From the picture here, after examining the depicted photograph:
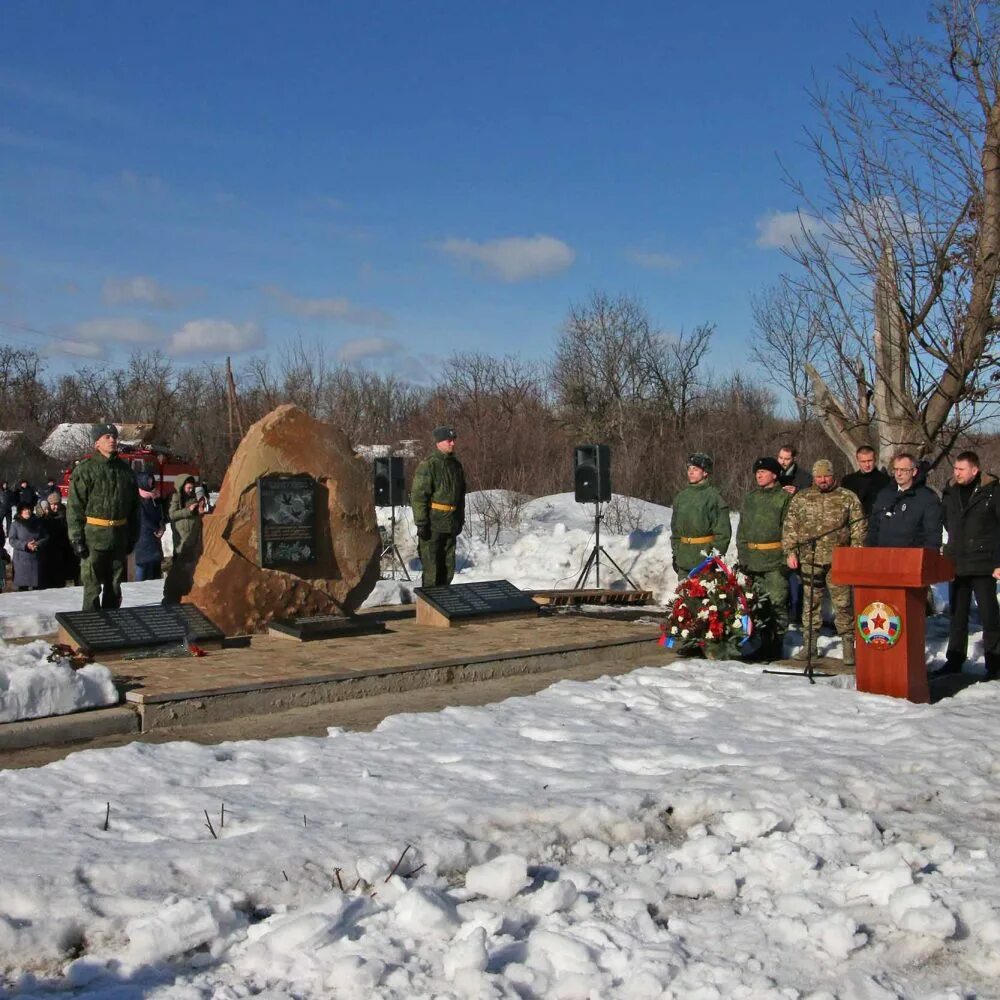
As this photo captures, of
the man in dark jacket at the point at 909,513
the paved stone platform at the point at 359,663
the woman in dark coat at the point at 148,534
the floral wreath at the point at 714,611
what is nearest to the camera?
the paved stone platform at the point at 359,663

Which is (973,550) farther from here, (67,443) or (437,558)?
(67,443)

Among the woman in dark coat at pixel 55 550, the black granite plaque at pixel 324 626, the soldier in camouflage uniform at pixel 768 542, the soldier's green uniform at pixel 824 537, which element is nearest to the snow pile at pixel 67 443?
the woman in dark coat at pixel 55 550

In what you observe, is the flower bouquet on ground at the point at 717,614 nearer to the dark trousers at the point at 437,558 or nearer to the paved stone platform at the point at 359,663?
the paved stone platform at the point at 359,663

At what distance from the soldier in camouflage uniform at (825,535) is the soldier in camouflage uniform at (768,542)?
38 cm

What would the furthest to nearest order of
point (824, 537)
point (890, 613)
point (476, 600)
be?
point (476, 600), point (824, 537), point (890, 613)

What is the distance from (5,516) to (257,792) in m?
17.0

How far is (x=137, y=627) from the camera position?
29.4ft

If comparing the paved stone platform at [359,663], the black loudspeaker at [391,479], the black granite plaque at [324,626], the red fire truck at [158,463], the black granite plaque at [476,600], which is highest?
the red fire truck at [158,463]

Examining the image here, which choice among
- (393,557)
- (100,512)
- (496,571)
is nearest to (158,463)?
(393,557)

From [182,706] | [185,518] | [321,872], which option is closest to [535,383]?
[185,518]

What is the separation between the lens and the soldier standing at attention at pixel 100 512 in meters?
10.1

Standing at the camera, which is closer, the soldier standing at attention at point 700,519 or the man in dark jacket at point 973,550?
the man in dark jacket at point 973,550

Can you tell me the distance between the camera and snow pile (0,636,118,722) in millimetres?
6699

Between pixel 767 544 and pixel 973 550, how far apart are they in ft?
5.86
